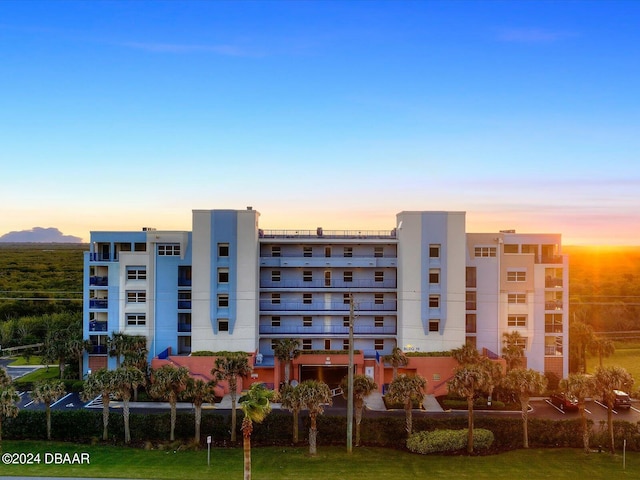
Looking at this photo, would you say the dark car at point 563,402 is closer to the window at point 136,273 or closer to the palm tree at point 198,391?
the palm tree at point 198,391

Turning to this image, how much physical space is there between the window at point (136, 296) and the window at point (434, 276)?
89.2 ft

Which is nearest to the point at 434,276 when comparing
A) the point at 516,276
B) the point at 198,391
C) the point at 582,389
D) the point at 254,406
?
the point at 516,276

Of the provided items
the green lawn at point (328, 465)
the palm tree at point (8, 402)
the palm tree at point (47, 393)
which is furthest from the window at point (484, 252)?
the palm tree at point (8, 402)

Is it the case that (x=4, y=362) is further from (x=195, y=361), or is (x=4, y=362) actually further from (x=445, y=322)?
(x=445, y=322)

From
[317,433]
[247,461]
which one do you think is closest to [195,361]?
[317,433]

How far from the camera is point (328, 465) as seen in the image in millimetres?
29828

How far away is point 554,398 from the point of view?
4228 cm

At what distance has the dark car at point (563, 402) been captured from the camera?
40.3 m

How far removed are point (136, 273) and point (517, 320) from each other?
36878 millimetres

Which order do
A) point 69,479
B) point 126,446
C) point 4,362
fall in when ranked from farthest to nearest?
point 4,362 → point 126,446 → point 69,479

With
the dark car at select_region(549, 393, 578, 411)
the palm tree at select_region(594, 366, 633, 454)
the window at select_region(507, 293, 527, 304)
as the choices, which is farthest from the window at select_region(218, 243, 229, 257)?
the palm tree at select_region(594, 366, 633, 454)

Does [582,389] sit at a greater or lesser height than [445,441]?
greater

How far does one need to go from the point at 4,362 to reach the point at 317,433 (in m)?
41.6

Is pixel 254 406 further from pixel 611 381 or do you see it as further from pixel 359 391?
pixel 611 381
